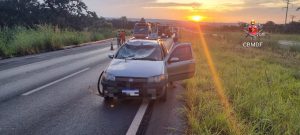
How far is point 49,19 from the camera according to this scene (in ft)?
148

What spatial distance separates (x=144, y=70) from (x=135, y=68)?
234 millimetres

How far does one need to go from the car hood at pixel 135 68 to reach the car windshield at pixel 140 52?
13.5 inches

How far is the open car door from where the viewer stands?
948cm

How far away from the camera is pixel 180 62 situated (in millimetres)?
9852

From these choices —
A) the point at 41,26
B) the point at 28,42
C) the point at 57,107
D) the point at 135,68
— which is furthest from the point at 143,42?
the point at 41,26

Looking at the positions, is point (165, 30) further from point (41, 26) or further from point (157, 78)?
point (157, 78)

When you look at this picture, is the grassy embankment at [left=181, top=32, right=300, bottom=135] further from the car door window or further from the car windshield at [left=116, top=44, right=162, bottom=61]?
the car windshield at [left=116, top=44, right=162, bottom=61]

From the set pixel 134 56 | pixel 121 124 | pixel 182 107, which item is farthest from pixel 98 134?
pixel 134 56

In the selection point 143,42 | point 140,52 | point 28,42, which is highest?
point 143,42

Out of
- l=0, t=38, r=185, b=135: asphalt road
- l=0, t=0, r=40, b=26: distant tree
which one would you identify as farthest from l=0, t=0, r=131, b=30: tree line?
l=0, t=38, r=185, b=135: asphalt road

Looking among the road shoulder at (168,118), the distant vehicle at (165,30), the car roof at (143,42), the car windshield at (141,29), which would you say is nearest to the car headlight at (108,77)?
the road shoulder at (168,118)

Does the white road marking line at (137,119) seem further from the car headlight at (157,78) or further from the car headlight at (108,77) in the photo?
the car headlight at (108,77)

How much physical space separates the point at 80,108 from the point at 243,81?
5.73 meters

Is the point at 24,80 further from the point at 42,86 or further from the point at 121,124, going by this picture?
the point at 121,124
